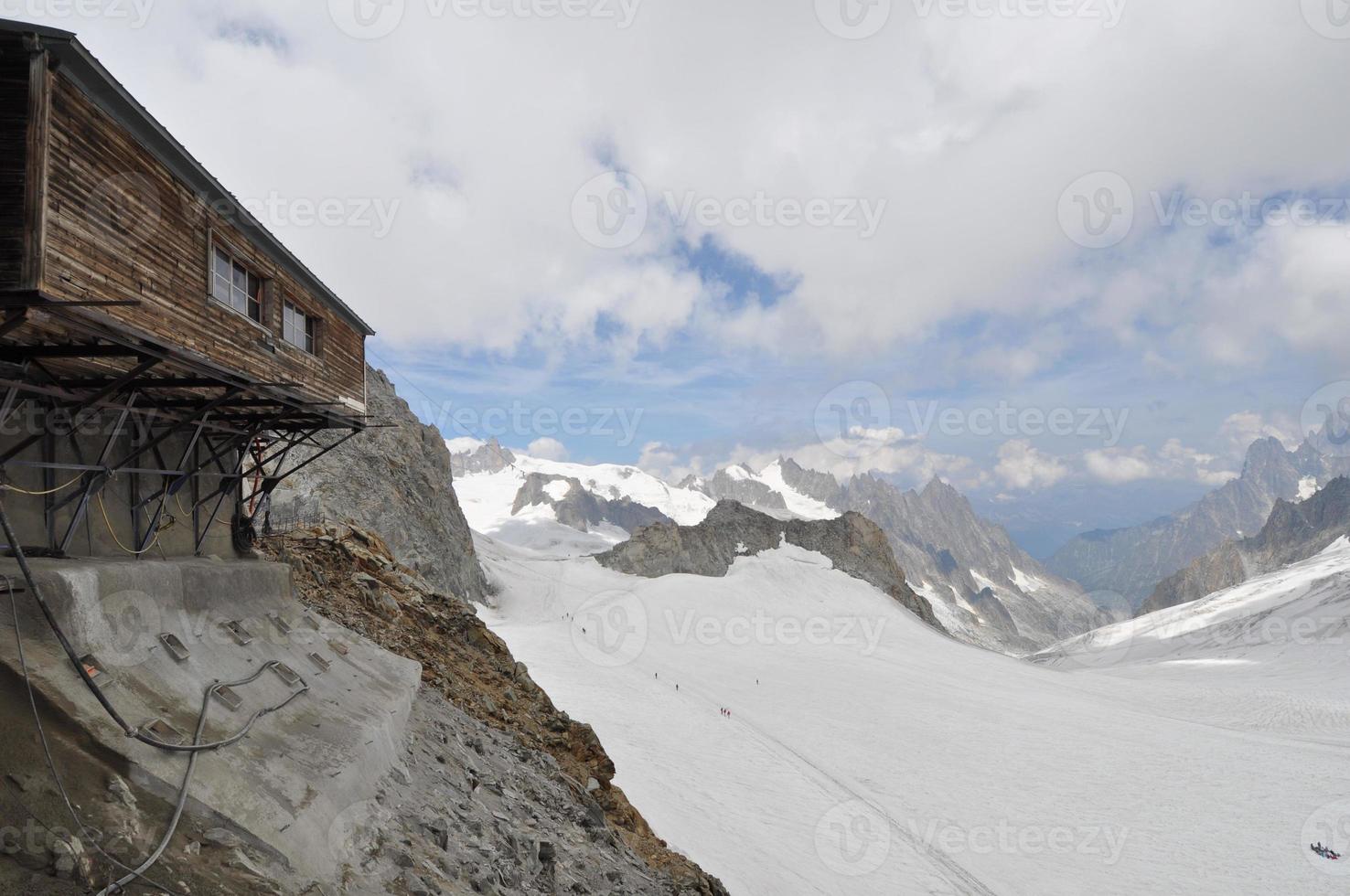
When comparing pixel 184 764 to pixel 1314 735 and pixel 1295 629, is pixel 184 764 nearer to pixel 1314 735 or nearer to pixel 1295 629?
pixel 1314 735

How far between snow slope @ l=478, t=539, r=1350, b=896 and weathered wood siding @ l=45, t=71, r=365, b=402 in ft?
52.5

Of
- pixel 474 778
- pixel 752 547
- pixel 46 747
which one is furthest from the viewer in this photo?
pixel 752 547

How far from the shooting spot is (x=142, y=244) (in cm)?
969

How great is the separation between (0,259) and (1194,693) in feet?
289

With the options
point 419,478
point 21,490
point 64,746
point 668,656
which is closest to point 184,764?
point 64,746

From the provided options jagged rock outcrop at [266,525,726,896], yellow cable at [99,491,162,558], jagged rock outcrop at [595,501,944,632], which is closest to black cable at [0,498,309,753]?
jagged rock outcrop at [266,525,726,896]

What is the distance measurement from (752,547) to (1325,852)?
76.5 meters

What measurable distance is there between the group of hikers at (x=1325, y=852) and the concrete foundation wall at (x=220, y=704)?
3240 cm

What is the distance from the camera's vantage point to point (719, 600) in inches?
2908

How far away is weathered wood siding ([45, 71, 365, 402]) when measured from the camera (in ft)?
27.1

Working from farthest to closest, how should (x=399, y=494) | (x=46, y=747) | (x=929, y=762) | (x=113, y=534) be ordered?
(x=399, y=494), (x=929, y=762), (x=113, y=534), (x=46, y=747)

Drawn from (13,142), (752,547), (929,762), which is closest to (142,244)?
(13,142)

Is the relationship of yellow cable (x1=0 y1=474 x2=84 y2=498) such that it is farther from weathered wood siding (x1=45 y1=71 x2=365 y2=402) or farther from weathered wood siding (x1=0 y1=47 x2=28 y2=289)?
weathered wood siding (x1=0 y1=47 x2=28 y2=289)

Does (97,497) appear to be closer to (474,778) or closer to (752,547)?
(474,778)
